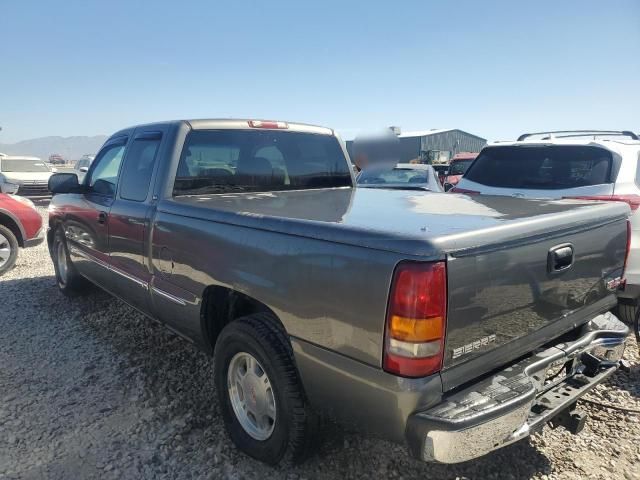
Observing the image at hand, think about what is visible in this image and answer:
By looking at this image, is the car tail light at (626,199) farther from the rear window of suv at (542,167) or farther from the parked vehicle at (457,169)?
the parked vehicle at (457,169)

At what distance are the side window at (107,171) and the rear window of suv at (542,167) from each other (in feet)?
12.5

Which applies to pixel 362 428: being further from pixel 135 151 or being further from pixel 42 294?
pixel 42 294

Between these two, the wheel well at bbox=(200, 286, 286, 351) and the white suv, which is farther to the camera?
the white suv

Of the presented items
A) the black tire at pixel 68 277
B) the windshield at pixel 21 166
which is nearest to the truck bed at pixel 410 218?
the black tire at pixel 68 277

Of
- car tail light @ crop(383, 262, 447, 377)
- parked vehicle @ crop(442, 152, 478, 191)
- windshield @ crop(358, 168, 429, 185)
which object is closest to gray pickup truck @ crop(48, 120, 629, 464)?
car tail light @ crop(383, 262, 447, 377)

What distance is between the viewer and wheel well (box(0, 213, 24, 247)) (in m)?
6.86

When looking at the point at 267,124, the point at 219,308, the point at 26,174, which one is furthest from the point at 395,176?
the point at 26,174

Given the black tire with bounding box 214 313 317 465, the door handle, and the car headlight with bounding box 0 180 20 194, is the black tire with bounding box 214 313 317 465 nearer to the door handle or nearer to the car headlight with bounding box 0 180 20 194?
the door handle

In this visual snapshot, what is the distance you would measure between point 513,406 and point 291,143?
276 cm

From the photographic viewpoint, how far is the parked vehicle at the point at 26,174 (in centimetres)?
1648

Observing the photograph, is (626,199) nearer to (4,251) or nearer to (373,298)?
(373,298)

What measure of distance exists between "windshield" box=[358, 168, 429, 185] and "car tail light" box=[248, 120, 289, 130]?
572 cm

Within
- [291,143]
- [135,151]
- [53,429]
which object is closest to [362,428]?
[53,429]

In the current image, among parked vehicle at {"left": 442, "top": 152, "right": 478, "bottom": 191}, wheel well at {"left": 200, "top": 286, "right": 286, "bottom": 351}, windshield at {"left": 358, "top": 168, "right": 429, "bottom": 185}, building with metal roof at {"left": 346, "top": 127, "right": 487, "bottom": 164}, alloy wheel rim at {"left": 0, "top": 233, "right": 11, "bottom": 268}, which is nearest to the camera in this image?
wheel well at {"left": 200, "top": 286, "right": 286, "bottom": 351}
